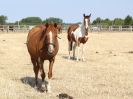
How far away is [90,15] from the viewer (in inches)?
864

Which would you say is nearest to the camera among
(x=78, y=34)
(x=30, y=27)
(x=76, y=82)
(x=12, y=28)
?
(x=76, y=82)

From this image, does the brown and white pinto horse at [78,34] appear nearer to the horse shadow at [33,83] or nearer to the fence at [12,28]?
the horse shadow at [33,83]

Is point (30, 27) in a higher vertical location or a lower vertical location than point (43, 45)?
lower

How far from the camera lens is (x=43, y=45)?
481 inches

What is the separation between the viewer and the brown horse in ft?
38.9

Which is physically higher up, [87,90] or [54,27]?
[54,27]

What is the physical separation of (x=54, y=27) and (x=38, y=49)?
2.84 feet

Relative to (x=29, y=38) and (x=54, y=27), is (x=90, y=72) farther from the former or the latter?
(x=54, y=27)

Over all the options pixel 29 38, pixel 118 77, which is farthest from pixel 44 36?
pixel 118 77

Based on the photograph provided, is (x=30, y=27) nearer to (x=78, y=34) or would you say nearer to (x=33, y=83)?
(x=78, y=34)

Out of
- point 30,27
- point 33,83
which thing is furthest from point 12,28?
point 33,83

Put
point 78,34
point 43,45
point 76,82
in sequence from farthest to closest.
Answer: point 78,34 → point 76,82 → point 43,45

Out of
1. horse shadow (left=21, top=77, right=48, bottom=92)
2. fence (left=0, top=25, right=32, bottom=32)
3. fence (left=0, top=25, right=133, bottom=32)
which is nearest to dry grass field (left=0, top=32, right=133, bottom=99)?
horse shadow (left=21, top=77, right=48, bottom=92)

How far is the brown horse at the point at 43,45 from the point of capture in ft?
38.9
